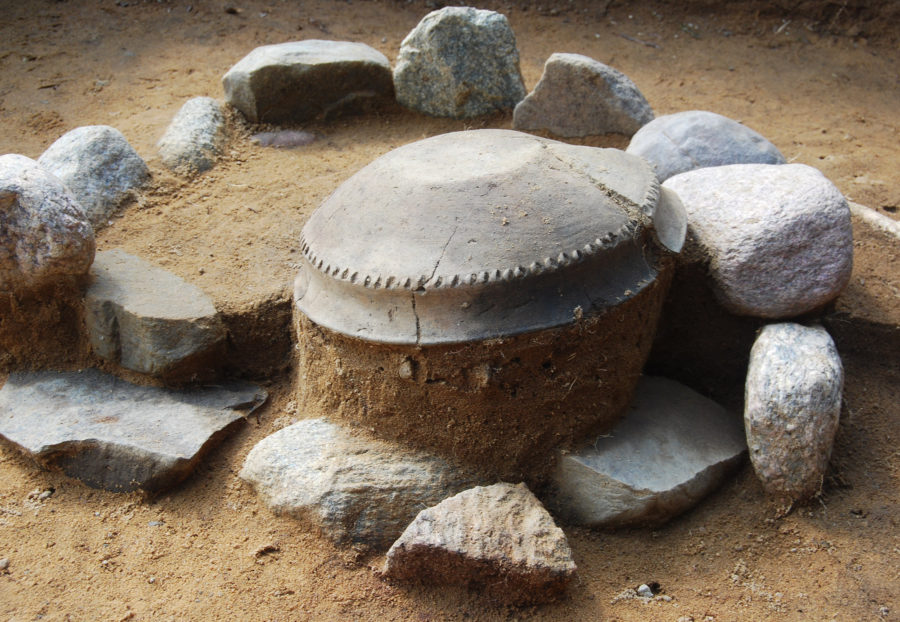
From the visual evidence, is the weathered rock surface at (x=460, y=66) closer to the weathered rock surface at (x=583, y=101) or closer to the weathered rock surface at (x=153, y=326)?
the weathered rock surface at (x=583, y=101)

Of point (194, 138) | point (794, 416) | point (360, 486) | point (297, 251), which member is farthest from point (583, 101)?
point (360, 486)

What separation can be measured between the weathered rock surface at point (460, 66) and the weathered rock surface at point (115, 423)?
264cm

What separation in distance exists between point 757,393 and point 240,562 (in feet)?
6.53

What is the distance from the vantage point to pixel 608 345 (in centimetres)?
294

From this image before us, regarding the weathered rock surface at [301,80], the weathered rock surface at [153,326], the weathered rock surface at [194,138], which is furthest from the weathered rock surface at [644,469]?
the weathered rock surface at [301,80]

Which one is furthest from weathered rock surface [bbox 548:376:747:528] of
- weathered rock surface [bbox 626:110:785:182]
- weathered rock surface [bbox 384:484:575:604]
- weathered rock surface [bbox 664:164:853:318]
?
weathered rock surface [bbox 626:110:785:182]

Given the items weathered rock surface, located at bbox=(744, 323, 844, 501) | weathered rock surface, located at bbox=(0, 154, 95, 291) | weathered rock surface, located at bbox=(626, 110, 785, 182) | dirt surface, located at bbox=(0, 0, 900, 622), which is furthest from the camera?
weathered rock surface, located at bbox=(626, 110, 785, 182)

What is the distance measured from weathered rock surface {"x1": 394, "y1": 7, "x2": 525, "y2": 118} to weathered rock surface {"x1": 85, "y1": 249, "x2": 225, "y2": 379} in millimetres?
2451

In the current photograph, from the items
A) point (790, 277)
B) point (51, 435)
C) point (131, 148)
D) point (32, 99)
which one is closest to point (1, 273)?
point (51, 435)

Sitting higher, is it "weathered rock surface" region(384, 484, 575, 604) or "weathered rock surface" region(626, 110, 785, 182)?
"weathered rock surface" region(626, 110, 785, 182)

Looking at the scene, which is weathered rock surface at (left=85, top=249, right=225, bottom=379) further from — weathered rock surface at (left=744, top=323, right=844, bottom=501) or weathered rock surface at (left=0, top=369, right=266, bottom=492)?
weathered rock surface at (left=744, top=323, right=844, bottom=501)

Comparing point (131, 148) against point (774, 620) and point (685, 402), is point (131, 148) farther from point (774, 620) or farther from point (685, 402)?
point (774, 620)

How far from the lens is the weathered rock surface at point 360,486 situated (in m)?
2.96

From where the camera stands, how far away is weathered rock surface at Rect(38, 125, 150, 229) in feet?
14.2
